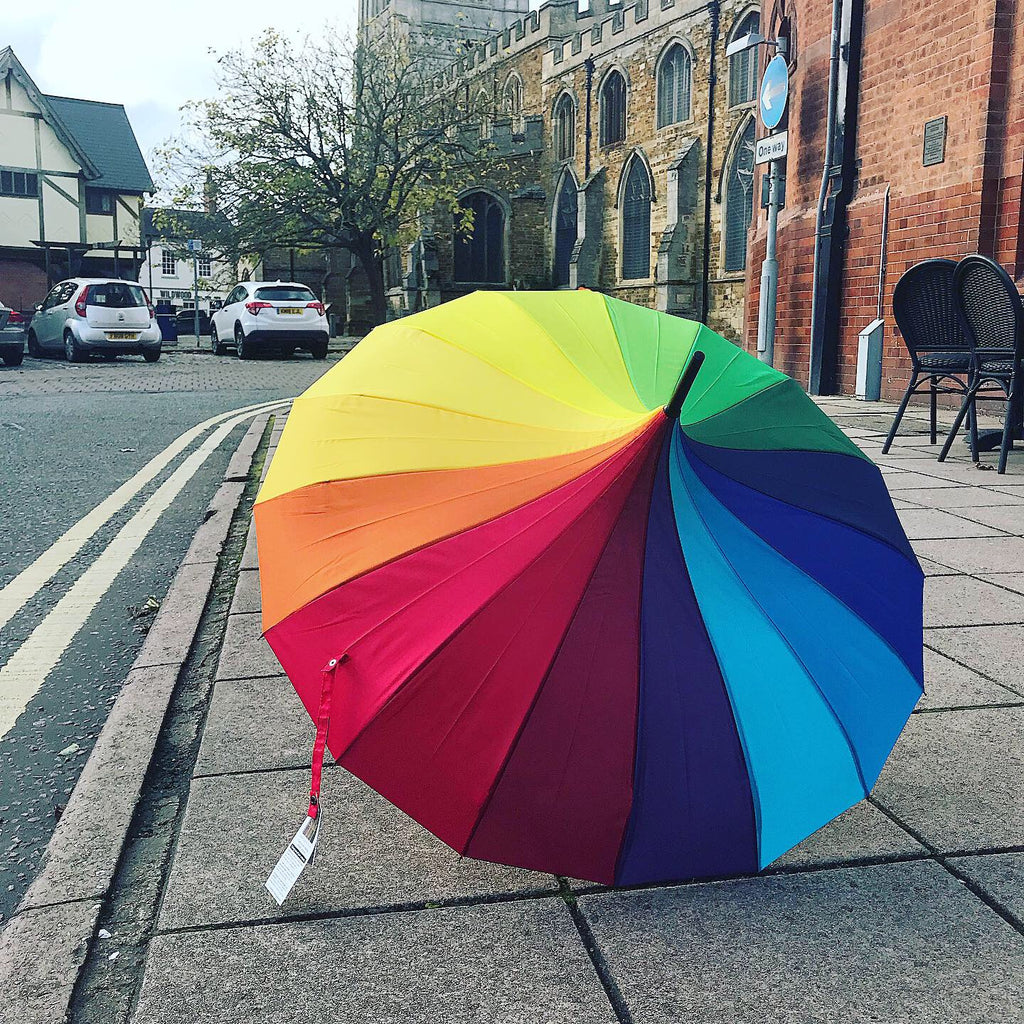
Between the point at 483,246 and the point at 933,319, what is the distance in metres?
35.8

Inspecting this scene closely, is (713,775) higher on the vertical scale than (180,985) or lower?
higher

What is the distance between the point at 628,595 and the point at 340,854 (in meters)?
0.97

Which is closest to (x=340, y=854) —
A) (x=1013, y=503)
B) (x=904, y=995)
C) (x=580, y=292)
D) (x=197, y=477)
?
(x=904, y=995)

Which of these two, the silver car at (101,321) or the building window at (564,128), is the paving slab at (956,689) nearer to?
the silver car at (101,321)

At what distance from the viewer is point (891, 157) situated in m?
11.4

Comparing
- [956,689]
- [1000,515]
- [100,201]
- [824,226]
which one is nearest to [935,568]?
[1000,515]

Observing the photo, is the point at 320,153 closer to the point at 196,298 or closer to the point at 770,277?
the point at 196,298

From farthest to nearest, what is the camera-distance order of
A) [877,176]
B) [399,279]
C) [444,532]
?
1. [399,279]
2. [877,176]
3. [444,532]

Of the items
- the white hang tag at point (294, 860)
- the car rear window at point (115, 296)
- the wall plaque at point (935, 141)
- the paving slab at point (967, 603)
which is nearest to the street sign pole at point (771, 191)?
the wall plaque at point (935, 141)

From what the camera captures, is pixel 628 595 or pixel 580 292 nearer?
pixel 628 595

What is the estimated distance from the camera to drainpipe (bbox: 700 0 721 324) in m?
31.7

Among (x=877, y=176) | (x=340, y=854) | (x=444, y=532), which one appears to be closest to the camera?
(x=444, y=532)

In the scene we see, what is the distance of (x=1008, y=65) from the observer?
388 inches

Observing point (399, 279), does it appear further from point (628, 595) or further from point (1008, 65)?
point (628, 595)
